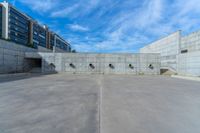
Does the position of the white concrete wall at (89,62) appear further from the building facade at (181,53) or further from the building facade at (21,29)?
the building facade at (21,29)

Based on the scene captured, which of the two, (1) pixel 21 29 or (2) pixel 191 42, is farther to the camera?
(1) pixel 21 29

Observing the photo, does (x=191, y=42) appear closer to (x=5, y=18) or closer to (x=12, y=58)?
(x=12, y=58)

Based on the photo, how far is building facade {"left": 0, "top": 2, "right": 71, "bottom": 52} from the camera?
39844 millimetres

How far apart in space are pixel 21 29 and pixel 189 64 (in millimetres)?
55976

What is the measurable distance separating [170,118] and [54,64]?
62.0 ft

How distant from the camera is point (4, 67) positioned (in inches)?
579

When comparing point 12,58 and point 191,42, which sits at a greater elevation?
point 191,42

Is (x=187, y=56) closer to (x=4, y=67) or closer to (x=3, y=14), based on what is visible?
(x=4, y=67)

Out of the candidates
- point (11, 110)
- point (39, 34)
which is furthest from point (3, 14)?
point (11, 110)

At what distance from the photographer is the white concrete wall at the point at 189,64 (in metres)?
14.3

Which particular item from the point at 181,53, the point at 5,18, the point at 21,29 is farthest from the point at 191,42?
the point at 21,29

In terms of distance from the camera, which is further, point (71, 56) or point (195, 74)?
point (71, 56)

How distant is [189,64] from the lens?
607 inches

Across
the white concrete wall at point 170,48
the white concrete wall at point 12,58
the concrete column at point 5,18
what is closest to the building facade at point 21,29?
the concrete column at point 5,18
